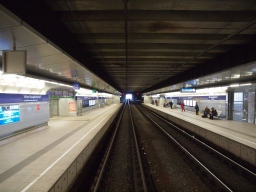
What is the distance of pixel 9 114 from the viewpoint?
694 centimetres

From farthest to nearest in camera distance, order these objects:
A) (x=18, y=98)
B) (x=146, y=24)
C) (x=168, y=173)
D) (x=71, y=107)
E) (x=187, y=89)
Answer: (x=187, y=89) → (x=71, y=107) → (x=18, y=98) → (x=168, y=173) → (x=146, y=24)

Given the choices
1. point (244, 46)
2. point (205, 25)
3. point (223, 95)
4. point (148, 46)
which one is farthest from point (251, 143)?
point (223, 95)

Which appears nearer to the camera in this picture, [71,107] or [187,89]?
[71,107]

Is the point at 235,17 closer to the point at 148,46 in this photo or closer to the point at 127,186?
the point at 148,46

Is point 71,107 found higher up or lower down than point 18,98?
lower down

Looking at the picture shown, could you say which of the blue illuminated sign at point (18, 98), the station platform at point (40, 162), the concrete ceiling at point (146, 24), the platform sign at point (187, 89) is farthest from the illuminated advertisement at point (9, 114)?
the platform sign at point (187, 89)

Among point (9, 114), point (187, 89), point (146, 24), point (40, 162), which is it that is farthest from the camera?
point (187, 89)

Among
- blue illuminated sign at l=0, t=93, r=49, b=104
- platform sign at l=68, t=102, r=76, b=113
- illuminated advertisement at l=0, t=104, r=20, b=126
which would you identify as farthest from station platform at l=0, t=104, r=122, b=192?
platform sign at l=68, t=102, r=76, b=113

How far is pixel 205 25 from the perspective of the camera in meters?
4.31

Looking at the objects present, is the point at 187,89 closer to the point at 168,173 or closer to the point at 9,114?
the point at 168,173

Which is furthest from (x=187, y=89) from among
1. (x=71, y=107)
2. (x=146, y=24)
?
(x=146, y=24)

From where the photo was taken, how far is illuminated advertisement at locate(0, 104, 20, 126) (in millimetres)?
6594

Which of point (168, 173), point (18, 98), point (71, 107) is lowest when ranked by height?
point (168, 173)

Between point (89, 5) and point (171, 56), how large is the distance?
4705 mm
